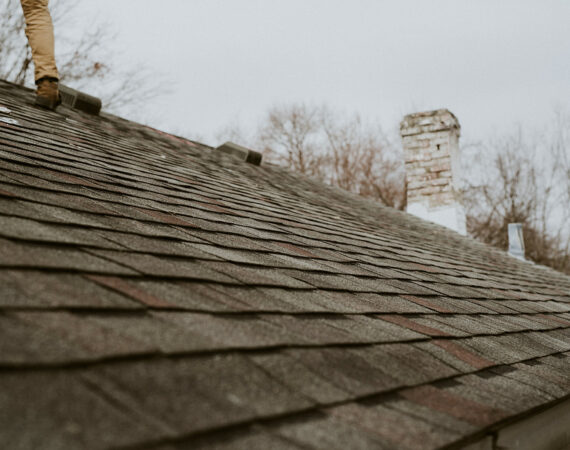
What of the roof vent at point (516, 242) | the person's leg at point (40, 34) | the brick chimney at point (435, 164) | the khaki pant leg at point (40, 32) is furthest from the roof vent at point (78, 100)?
the roof vent at point (516, 242)

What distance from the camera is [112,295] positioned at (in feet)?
4.20

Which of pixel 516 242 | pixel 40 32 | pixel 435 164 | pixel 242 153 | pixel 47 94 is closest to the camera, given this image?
pixel 40 32

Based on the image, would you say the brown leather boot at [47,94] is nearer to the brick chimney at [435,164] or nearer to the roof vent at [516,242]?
the brick chimney at [435,164]

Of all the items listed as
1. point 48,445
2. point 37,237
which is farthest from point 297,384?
point 37,237

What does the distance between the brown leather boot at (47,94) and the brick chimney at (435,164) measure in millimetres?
6807

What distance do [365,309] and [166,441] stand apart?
1429 mm

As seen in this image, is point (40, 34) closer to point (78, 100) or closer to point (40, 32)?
point (40, 32)

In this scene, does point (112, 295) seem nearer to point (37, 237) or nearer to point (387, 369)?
point (37, 237)

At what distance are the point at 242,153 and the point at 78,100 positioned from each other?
7.36 feet

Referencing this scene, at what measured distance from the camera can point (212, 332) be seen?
50.8 inches

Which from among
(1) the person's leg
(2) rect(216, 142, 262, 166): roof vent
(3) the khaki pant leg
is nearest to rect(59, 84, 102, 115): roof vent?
(1) the person's leg

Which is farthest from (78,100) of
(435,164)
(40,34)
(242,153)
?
(435,164)

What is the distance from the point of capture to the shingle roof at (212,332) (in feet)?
2.90

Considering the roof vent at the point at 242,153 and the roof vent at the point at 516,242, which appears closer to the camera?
the roof vent at the point at 242,153
